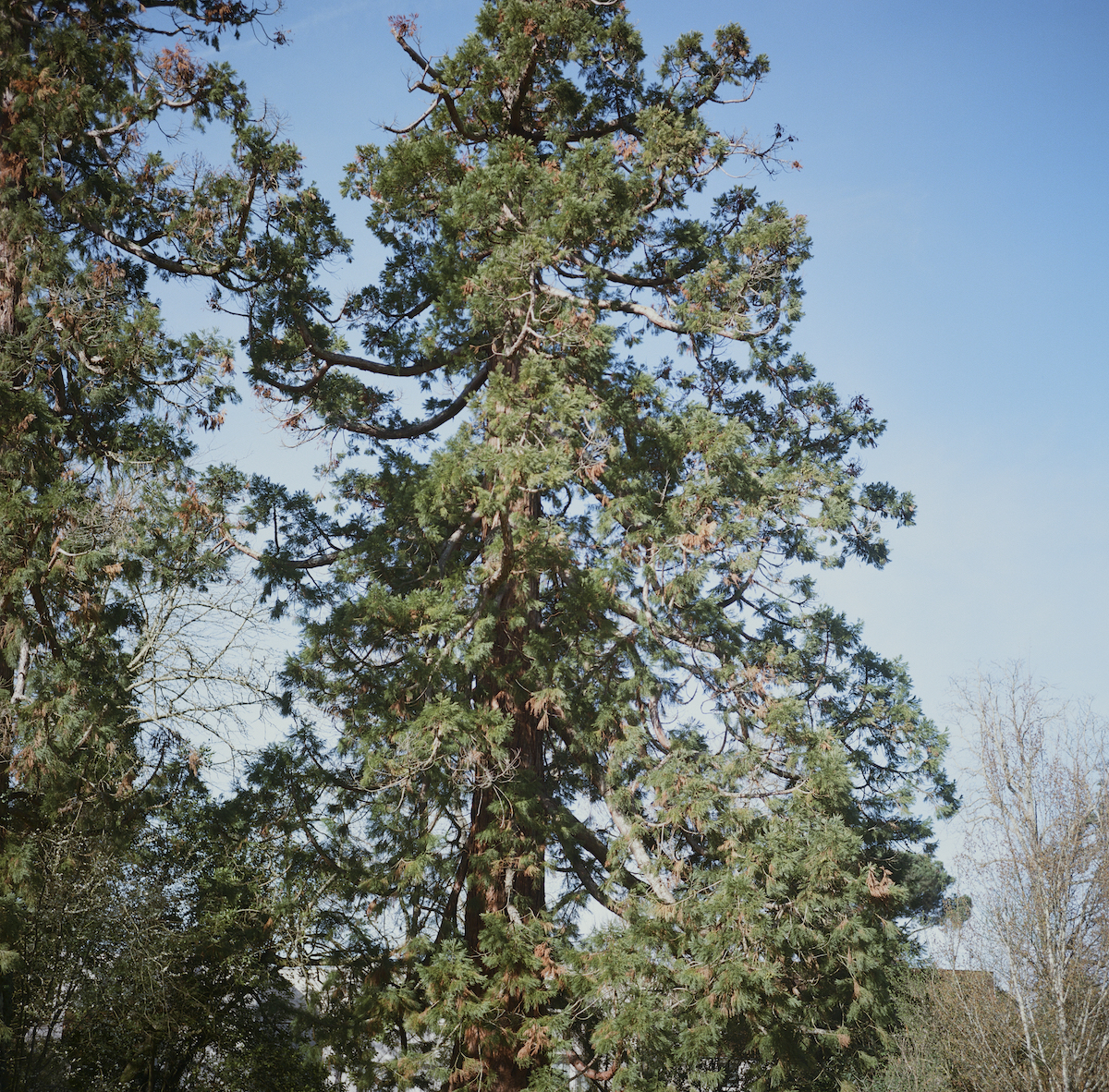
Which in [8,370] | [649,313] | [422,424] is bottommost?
[8,370]

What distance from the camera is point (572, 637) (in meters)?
9.64

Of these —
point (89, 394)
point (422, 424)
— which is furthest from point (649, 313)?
point (89, 394)

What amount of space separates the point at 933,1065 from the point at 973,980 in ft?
7.63

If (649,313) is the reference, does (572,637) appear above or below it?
below

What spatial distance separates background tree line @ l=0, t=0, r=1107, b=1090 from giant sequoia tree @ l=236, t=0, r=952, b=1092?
5 centimetres

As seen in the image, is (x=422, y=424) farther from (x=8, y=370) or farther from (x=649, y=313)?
(x=8, y=370)

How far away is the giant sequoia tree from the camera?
326 inches

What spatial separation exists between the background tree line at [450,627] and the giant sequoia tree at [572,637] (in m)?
0.05

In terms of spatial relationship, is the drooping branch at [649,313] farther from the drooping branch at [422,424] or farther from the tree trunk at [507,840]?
the tree trunk at [507,840]

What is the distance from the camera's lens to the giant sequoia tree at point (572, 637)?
8.29 m

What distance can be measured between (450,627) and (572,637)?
59.4 inches

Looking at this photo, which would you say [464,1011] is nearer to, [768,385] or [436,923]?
[436,923]

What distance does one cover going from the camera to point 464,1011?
7895mm

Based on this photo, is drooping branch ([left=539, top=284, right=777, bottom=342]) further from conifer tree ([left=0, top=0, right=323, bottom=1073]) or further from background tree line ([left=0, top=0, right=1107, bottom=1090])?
conifer tree ([left=0, top=0, right=323, bottom=1073])
